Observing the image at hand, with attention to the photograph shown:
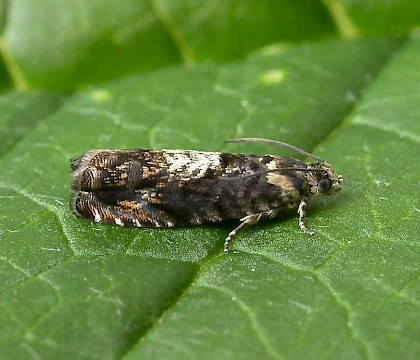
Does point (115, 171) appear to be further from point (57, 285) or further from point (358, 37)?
point (358, 37)

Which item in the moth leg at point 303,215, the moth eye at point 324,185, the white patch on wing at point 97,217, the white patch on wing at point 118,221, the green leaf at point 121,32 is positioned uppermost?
the green leaf at point 121,32

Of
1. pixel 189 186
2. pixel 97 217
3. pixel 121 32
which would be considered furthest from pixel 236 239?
pixel 121 32

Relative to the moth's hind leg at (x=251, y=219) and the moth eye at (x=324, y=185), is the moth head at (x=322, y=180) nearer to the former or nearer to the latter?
the moth eye at (x=324, y=185)

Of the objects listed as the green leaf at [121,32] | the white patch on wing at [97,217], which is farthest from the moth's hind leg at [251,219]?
the green leaf at [121,32]

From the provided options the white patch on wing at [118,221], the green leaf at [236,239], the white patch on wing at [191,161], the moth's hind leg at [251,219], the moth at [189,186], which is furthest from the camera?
the white patch on wing at [191,161]

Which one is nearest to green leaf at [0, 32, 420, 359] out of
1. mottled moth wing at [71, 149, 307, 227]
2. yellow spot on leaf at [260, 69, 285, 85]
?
yellow spot on leaf at [260, 69, 285, 85]

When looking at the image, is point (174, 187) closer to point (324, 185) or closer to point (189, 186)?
point (189, 186)

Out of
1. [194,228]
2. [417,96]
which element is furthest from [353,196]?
[417,96]
